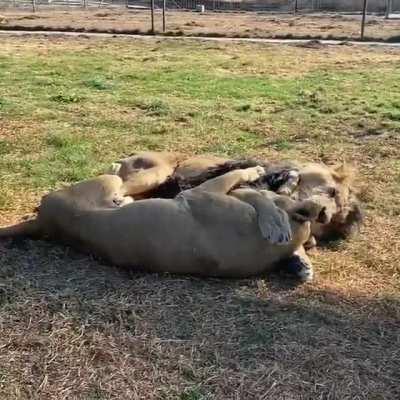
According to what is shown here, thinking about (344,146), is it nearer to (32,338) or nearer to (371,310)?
(371,310)

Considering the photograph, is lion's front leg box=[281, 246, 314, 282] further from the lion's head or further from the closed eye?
the closed eye

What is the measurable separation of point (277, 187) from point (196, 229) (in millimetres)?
884

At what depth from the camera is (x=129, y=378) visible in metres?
3.34

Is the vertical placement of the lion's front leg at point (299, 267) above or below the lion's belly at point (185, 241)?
below

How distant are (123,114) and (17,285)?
206 inches

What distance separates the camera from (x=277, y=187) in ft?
15.9

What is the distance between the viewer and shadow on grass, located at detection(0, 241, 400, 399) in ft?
10.9

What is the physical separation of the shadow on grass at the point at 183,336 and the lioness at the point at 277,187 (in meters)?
0.72

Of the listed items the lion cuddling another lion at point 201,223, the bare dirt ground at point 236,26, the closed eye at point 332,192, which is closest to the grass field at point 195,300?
the lion cuddling another lion at point 201,223

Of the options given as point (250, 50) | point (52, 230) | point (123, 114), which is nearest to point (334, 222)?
point (52, 230)

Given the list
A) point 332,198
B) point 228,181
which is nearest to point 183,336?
point 228,181

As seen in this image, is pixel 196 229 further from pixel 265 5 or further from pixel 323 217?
pixel 265 5

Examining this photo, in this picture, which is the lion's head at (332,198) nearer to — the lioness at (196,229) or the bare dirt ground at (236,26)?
the lioness at (196,229)

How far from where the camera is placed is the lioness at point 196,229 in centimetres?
417
